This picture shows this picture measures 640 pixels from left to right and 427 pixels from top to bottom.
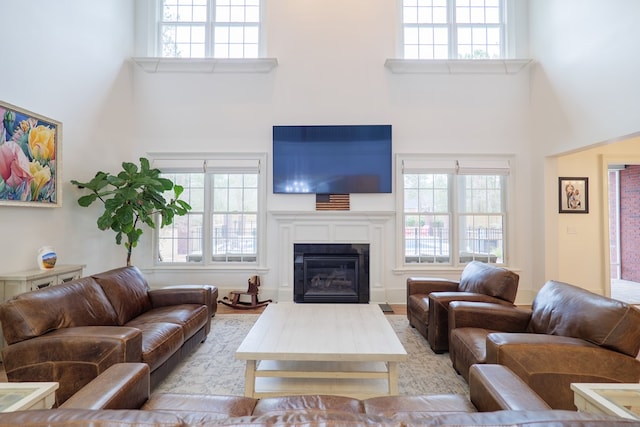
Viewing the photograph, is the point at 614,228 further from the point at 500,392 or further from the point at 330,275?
the point at 500,392

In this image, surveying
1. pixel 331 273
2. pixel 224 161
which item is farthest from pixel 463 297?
pixel 224 161

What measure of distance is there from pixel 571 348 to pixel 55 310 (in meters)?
3.43

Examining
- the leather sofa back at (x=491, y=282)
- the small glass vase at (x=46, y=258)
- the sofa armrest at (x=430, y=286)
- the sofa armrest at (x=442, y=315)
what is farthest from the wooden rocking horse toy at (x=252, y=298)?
the leather sofa back at (x=491, y=282)

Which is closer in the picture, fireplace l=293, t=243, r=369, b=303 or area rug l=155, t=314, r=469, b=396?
area rug l=155, t=314, r=469, b=396

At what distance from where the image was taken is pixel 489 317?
2660 mm

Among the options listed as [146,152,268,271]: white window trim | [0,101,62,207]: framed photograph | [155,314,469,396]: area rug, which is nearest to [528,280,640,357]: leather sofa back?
[155,314,469,396]: area rug

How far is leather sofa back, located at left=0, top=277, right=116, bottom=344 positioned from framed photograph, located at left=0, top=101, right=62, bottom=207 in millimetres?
1410

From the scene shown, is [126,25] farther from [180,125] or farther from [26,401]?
[26,401]

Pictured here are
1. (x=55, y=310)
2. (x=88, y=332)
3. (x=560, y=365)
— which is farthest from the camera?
(x=55, y=310)

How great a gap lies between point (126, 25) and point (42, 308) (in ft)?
15.8

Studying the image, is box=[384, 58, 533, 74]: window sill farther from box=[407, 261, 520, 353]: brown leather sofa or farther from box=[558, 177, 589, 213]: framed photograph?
box=[407, 261, 520, 353]: brown leather sofa

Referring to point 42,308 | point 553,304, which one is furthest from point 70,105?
point 553,304

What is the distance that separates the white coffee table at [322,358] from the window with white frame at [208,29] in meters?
4.67

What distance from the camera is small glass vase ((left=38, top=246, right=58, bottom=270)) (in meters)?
3.27
